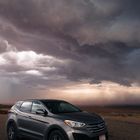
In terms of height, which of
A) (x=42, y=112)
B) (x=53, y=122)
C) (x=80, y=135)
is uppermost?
(x=42, y=112)

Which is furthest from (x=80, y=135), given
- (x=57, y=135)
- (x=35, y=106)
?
(x=35, y=106)

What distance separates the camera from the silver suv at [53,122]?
499 inches

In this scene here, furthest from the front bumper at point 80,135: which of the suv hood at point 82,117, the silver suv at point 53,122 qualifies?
the suv hood at point 82,117

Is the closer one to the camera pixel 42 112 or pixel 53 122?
pixel 53 122

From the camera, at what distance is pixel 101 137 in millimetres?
13039

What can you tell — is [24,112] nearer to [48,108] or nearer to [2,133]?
[48,108]

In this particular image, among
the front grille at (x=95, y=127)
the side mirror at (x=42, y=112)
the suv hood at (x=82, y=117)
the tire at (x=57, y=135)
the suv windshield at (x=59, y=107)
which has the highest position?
the suv windshield at (x=59, y=107)

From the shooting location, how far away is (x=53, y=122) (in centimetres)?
1317

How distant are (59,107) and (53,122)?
1.41 metres

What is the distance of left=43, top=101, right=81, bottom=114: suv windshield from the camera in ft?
46.0

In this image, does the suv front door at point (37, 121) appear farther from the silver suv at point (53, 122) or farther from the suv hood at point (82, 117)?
the suv hood at point (82, 117)

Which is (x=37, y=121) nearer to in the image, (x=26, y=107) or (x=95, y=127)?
(x=26, y=107)

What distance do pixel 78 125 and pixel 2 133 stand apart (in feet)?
24.4

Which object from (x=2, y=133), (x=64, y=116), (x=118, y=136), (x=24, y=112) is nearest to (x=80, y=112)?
(x=64, y=116)
